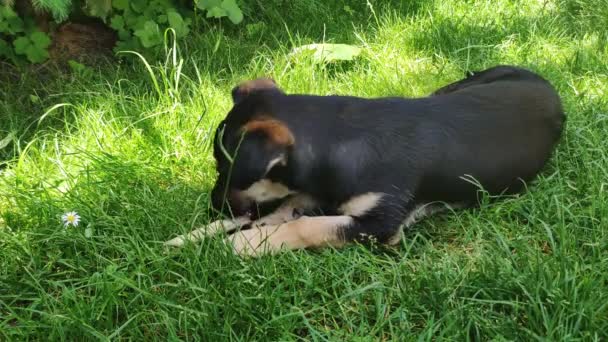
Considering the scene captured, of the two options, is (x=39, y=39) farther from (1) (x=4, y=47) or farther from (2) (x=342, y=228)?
(2) (x=342, y=228)

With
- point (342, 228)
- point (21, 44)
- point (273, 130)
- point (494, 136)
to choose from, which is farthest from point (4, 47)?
point (494, 136)

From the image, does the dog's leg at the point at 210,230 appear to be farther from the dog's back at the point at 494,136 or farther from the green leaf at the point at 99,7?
the green leaf at the point at 99,7

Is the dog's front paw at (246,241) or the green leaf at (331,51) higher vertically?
the green leaf at (331,51)

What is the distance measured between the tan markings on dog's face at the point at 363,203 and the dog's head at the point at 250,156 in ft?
0.99

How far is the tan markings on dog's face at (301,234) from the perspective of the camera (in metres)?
2.87

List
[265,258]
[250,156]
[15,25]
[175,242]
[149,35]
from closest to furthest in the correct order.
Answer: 1. [250,156]
2. [265,258]
3. [175,242]
4. [15,25]
5. [149,35]

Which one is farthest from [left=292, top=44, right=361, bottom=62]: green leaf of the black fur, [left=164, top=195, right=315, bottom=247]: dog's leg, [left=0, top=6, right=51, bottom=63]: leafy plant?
[left=0, top=6, right=51, bottom=63]: leafy plant

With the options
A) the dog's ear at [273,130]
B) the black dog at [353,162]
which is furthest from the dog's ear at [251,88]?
the dog's ear at [273,130]

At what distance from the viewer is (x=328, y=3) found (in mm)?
5695

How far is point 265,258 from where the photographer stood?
2750 millimetres

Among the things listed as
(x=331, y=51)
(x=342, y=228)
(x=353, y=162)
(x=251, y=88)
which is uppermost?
(x=251, y=88)

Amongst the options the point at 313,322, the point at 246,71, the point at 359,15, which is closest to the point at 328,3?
the point at 359,15

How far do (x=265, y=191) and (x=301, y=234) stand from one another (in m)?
0.26

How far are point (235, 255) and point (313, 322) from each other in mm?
468
